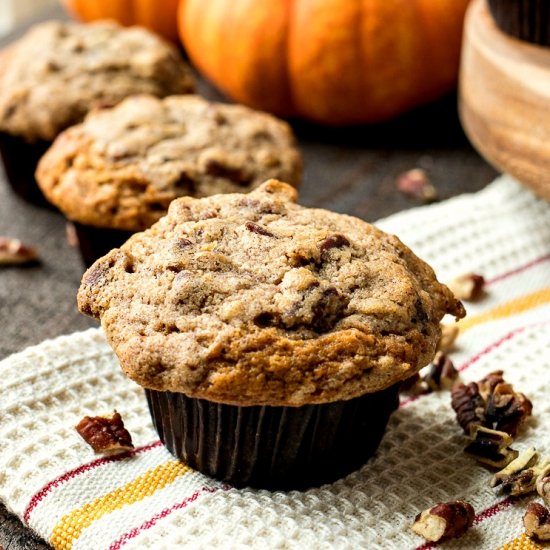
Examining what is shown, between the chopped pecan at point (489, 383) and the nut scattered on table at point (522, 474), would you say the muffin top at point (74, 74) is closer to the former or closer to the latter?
the chopped pecan at point (489, 383)

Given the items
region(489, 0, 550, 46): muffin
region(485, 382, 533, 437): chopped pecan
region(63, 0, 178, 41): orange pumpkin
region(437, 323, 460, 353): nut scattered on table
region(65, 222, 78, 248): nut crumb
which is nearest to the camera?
region(485, 382, 533, 437): chopped pecan

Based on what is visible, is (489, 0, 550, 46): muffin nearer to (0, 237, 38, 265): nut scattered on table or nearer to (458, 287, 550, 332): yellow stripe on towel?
(458, 287, 550, 332): yellow stripe on towel

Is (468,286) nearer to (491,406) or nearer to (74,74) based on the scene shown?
(491,406)

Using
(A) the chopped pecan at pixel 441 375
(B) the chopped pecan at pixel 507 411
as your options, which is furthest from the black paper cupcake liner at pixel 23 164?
(B) the chopped pecan at pixel 507 411

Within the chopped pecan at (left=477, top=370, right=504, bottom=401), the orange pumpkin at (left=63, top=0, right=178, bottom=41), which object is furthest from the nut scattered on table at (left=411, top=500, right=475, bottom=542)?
the orange pumpkin at (left=63, top=0, right=178, bottom=41)

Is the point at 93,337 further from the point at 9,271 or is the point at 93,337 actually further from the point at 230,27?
the point at 230,27

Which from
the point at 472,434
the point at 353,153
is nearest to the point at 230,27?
the point at 353,153

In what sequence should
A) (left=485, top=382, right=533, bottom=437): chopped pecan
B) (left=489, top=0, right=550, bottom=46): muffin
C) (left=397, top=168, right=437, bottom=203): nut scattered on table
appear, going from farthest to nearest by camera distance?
(left=397, top=168, right=437, bottom=203): nut scattered on table
(left=489, top=0, right=550, bottom=46): muffin
(left=485, top=382, right=533, bottom=437): chopped pecan

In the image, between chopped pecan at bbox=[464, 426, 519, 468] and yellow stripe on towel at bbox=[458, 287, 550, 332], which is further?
yellow stripe on towel at bbox=[458, 287, 550, 332]
